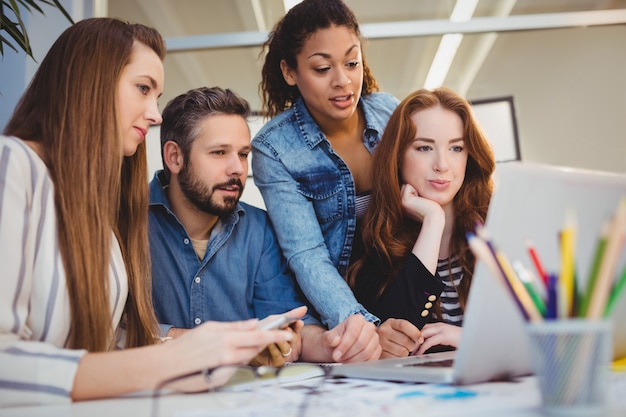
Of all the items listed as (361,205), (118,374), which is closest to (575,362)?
(118,374)

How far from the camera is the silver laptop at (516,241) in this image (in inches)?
28.0

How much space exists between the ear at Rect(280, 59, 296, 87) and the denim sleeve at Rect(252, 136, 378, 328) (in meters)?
0.24

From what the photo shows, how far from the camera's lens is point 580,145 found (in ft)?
10.5

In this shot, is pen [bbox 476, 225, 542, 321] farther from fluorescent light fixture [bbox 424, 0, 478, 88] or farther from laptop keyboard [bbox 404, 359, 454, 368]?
fluorescent light fixture [bbox 424, 0, 478, 88]

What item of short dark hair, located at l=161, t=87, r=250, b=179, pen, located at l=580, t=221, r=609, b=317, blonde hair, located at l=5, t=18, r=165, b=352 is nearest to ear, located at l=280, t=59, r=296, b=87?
short dark hair, located at l=161, t=87, r=250, b=179

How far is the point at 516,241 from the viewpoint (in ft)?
2.41

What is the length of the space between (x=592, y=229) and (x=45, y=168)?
2.63ft

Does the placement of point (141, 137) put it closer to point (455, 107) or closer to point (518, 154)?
point (455, 107)

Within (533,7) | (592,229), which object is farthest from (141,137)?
(533,7)

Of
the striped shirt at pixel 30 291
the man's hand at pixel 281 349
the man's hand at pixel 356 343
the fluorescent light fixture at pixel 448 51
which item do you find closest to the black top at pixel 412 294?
the man's hand at pixel 356 343

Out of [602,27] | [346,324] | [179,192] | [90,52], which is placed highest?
[602,27]

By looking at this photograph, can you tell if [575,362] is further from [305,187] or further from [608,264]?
[305,187]

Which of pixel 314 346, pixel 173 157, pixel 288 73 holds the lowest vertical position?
pixel 314 346

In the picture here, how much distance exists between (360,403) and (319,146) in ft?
4.38
